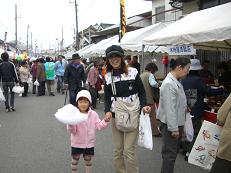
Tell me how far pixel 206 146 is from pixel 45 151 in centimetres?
367

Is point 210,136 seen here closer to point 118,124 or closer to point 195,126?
point 118,124

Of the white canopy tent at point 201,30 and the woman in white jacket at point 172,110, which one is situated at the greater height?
the white canopy tent at point 201,30

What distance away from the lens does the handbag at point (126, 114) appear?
490cm

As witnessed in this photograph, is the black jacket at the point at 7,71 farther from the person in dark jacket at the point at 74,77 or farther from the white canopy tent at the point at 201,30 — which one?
the white canopy tent at the point at 201,30

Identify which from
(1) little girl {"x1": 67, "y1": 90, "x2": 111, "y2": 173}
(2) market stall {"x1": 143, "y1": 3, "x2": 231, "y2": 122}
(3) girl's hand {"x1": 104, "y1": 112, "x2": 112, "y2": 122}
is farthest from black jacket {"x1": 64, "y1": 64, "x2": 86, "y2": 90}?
(3) girl's hand {"x1": 104, "y1": 112, "x2": 112, "y2": 122}

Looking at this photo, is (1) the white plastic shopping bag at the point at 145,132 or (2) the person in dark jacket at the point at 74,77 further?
Answer: (2) the person in dark jacket at the point at 74,77

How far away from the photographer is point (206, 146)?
4.93 metres

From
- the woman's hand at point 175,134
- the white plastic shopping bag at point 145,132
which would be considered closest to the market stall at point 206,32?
the woman's hand at point 175,134

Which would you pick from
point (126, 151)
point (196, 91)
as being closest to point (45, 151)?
point (126, 151)

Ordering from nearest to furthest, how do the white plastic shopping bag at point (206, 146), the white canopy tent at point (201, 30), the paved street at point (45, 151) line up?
1. the white plastic shopping bag at point (206, 146)
2. the white canopy tent at point (201, 30)
3. the paved street at point (45, 151)

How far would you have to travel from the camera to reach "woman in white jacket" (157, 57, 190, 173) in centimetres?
490

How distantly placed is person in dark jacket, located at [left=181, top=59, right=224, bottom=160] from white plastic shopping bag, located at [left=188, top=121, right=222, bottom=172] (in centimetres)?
157

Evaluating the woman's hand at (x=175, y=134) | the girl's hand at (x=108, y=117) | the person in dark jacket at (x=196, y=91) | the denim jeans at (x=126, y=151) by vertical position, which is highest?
the person in dark jacket at (x=196, y=91)

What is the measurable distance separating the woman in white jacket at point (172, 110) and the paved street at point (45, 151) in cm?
110
